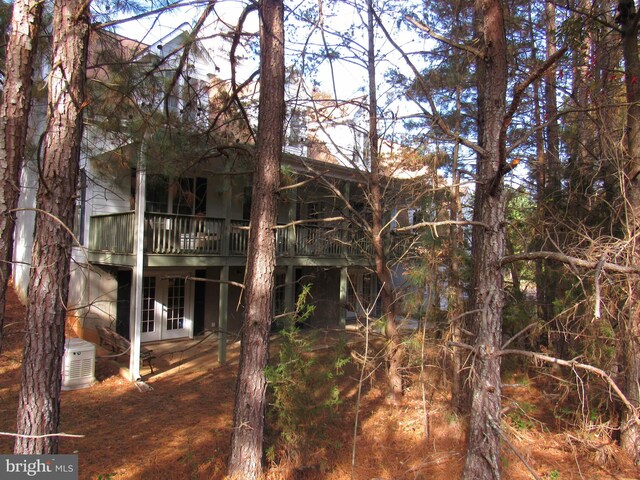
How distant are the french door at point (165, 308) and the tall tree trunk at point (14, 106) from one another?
26.2ft

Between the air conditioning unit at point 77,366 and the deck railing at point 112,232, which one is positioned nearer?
the air conditioning unit at point 77,366

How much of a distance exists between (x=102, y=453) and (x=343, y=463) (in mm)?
3384

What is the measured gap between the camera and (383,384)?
383 inches

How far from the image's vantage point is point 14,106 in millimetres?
3938

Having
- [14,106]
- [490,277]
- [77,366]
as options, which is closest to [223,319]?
[77,366]

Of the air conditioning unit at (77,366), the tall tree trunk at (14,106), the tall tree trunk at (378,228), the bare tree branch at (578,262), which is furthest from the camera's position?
the air conditioning unit at (77,366)

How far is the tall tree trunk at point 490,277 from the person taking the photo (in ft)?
12.1

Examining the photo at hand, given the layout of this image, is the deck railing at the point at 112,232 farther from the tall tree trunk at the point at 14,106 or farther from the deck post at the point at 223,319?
the tall tree trunk at the point at 14,106

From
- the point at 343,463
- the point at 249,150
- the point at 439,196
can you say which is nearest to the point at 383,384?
the point at 343,463

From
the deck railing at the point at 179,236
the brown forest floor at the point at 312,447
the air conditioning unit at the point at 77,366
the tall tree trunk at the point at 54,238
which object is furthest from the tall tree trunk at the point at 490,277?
the air conditioning unit at the point at 77,366

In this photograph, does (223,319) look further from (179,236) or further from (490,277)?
(490,277)

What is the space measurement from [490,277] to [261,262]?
9.34 feet

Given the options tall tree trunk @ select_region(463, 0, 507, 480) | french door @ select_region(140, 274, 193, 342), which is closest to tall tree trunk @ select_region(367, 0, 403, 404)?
tall tree trunk @ select_region(463, 0, 507, 480)

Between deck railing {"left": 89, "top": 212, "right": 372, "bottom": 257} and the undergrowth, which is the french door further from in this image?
the undergrowth
